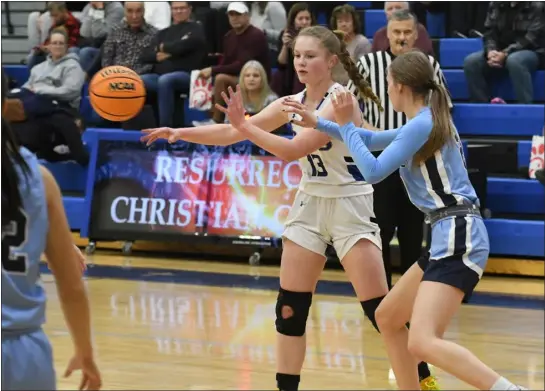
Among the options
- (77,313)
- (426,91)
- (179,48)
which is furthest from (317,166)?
(179,48)

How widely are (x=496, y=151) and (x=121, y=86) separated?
5762 millimetres

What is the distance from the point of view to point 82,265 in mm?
3654

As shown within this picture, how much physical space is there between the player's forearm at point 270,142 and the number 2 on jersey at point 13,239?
206cm

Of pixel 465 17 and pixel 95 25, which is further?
pixel 95 25

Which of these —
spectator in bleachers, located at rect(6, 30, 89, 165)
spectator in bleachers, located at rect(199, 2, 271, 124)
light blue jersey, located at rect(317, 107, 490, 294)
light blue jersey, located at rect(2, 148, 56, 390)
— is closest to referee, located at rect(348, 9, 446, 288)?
light blue jersey, located at rect(317, 107, 490, 294)

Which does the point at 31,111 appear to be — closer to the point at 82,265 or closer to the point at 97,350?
the point at 97,350

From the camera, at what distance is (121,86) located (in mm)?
5863

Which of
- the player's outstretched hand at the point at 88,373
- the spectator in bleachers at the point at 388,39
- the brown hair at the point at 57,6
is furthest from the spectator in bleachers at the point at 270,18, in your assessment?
the player's outstretched hand at the point at 88,373

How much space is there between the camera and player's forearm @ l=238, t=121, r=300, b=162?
4801 mm

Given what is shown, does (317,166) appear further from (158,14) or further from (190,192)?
(158,14)

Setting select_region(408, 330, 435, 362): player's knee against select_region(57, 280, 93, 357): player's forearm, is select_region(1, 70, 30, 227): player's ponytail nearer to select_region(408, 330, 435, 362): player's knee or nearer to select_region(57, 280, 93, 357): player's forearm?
select_region(57, 280, 93, 357): player's forearm

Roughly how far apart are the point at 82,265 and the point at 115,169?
7.75m

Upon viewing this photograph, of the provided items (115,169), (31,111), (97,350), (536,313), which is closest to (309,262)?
(97,350)

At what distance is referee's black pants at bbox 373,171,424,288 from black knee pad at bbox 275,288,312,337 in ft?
6.78
